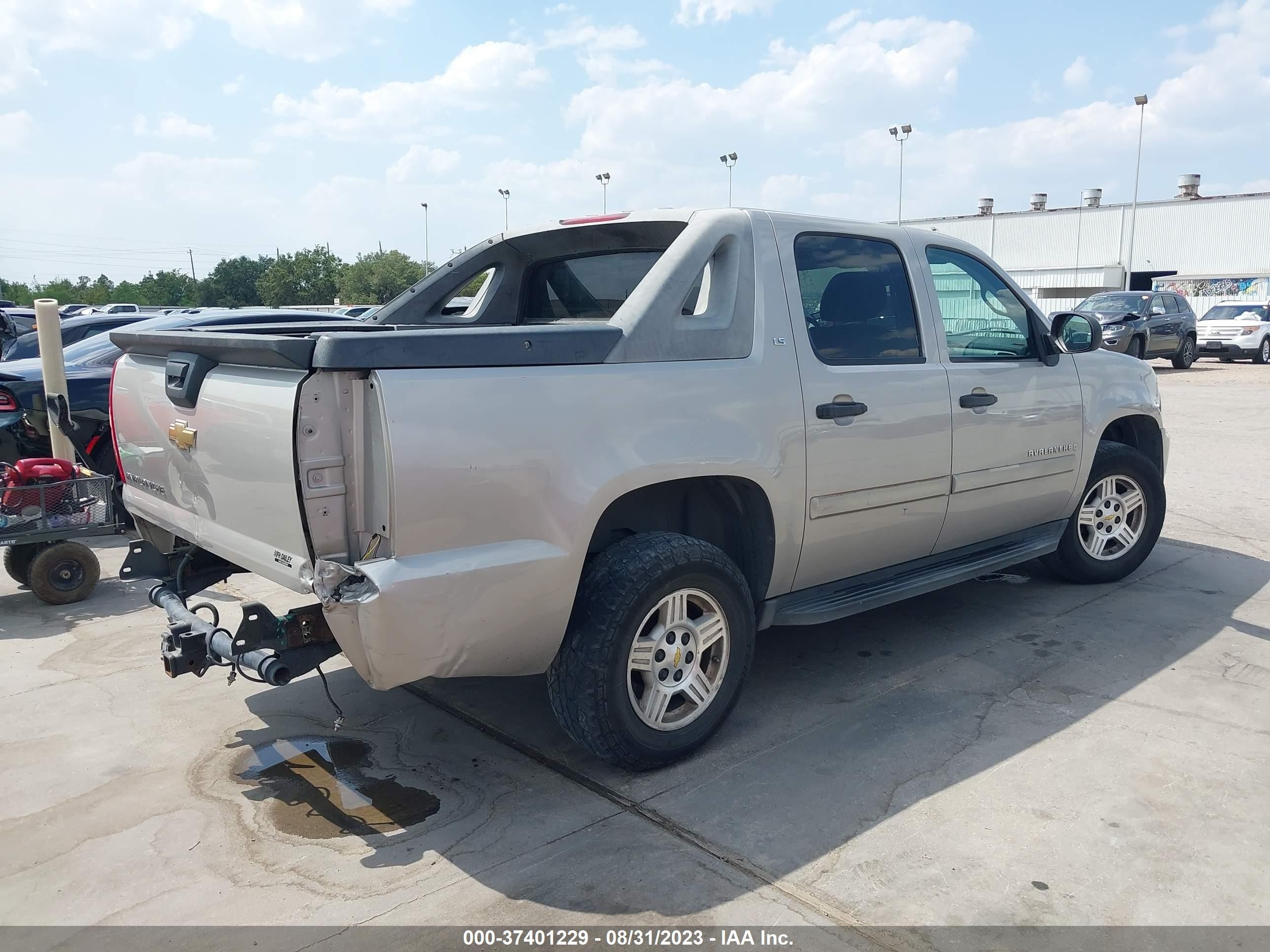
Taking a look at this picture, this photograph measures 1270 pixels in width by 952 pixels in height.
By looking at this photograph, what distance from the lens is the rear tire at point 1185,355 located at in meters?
24.2

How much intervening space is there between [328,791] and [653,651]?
4.27 ft

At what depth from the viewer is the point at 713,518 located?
4.16m

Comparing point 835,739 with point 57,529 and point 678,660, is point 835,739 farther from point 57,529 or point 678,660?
point 57,529

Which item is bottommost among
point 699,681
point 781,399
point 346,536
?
point 699,681

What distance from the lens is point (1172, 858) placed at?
3.11 metres

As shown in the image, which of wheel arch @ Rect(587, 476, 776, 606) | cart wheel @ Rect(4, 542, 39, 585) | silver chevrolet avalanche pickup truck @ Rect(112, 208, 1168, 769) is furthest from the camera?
cart wheel @ Rect(4, 542, 39, 585)

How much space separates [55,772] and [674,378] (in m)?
2.80

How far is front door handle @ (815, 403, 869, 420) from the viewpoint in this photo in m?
4.05

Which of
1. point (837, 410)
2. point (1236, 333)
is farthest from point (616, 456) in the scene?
point (1236, 333)

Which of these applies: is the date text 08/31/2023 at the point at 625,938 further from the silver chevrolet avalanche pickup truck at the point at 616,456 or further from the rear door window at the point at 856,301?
the rear door window at the point at 856,301

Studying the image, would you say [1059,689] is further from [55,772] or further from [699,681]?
[55,772]

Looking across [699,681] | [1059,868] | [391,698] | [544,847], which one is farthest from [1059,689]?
[391,698]

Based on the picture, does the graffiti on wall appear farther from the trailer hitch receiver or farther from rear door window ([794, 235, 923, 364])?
the trailer hitch receiver

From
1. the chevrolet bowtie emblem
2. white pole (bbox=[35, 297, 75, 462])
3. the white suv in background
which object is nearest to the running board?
the chevrolet bowtie emblem
